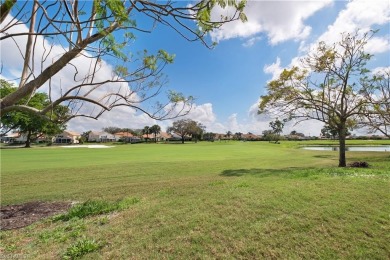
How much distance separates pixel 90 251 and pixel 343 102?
18.5m

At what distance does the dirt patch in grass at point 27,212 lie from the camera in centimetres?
687

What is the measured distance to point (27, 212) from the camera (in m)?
7.79

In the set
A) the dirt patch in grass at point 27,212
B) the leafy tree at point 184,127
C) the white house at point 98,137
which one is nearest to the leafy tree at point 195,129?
the leafy tree at point 184,127

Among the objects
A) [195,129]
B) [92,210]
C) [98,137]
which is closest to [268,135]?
[195,129]

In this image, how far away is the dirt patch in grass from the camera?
271 inches

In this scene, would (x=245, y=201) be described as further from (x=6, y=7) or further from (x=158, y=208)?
(x=6, y=7)

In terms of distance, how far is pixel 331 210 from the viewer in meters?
5.62

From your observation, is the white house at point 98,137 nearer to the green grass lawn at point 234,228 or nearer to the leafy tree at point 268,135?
the leafy tree at point 268,135

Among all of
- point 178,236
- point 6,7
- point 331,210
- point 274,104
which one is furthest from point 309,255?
point 274,104

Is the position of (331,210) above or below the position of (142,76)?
below

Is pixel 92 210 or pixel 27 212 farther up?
pixel 92 210

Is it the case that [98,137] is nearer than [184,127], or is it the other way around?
[184,127]

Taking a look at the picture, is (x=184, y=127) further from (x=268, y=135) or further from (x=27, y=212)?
(x=27, y=212)

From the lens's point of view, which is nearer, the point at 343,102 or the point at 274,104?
the point at 343,102
